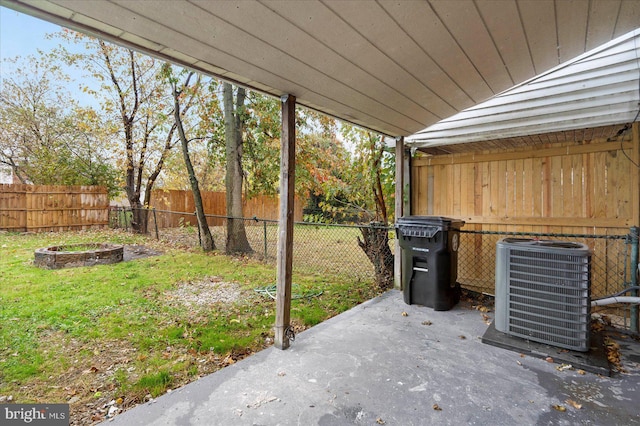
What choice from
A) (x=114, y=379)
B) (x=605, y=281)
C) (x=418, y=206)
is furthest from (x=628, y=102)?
(x=114, y=379)

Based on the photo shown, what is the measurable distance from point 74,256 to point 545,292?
21.9 feet

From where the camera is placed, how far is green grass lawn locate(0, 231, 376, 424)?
214 cm

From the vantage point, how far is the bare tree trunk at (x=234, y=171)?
22.1ft

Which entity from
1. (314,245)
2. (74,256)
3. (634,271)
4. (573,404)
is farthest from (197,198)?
(634,271)

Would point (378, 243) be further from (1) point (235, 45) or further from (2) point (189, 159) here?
(2) point (189, 159)

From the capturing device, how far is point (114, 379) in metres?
2.19

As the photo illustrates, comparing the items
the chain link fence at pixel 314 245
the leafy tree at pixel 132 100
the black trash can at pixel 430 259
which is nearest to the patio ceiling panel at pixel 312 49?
the black trash can at pixel 430 259

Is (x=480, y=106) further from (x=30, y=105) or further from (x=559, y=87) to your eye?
(x=30, y=105)

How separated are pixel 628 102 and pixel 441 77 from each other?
6.34 ft

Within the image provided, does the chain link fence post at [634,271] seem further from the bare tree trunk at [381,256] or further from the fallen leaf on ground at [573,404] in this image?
the bare tree trunk at [381,256]

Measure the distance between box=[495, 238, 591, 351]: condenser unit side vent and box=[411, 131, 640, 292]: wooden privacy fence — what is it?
3.69ft

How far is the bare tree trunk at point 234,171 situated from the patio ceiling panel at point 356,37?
4554 mm

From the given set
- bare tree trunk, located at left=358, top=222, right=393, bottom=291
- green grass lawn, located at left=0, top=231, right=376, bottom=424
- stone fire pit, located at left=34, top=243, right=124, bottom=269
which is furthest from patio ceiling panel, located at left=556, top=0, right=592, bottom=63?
stone fire pit, located at left=34, top=243, right=124, bottom=269

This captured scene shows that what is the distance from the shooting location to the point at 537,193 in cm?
363
